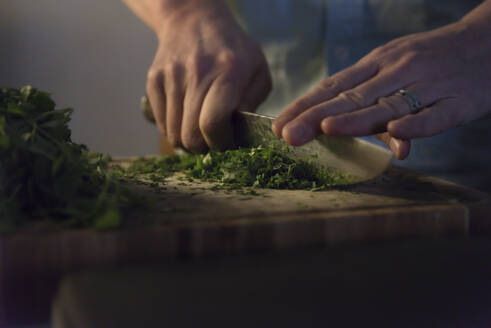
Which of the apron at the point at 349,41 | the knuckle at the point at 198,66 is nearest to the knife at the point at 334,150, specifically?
the knuckle at the point at 198,66

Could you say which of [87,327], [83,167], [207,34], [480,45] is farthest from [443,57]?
[87,327]

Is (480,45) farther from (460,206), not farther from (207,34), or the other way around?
(207,34)

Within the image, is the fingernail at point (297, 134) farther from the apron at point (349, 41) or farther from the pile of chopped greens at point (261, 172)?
the apron at point (349, 41)

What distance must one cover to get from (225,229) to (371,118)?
441 millimetres

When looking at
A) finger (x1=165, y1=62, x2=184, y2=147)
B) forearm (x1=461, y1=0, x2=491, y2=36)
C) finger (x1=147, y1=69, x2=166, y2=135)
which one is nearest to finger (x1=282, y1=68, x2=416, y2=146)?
forearm (x1=461, y1=0, x2=491, y2=36)

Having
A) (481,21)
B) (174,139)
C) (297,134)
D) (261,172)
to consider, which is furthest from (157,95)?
(481,21)

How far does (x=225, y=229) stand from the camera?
2.52 feet

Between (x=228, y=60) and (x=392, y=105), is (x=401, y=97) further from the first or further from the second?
(x=228, y=60)

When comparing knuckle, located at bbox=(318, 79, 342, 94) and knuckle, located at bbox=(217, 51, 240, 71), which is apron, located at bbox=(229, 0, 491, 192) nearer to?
knuckle, located at bbox=(217, 51, 240, 71)

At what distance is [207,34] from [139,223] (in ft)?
3.33

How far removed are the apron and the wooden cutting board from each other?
2.10 feet

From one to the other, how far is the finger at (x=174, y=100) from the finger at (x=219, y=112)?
14 centimetres

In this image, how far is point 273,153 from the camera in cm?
121

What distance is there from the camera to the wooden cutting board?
698mm
